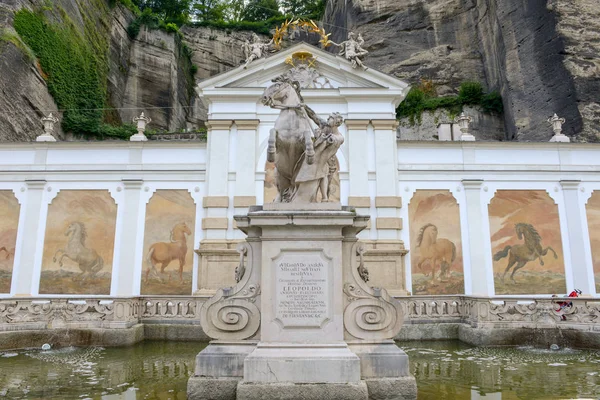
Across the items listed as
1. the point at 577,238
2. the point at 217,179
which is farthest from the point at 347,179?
the point at 577,238

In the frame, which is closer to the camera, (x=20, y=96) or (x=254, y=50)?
(x=254, y=50)

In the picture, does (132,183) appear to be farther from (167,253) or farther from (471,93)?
(471,93)

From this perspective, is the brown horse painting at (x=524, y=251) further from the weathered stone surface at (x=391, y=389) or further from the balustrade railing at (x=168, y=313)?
the weathered stone surface at (x=391, y=389)

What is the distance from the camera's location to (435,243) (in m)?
18.4

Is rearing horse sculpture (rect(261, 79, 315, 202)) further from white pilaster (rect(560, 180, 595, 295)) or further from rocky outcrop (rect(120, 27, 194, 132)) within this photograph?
rocky outcrop (rect(120, 27, 194, 132))

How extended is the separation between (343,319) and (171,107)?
109 ft

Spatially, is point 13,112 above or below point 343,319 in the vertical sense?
above

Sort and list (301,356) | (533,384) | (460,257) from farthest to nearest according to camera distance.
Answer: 1. (460,257)
2. (533,384)
3. (301,356)

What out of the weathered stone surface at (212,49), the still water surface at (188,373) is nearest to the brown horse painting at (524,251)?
the still water surface at (188,373)

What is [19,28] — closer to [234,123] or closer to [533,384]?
[234,123]

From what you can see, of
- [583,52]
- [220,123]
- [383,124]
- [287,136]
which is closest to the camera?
[287,136]

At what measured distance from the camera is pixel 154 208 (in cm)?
1870

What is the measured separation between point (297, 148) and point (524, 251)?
14600 millimetres

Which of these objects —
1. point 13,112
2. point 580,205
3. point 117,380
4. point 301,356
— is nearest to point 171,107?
point 13,112
